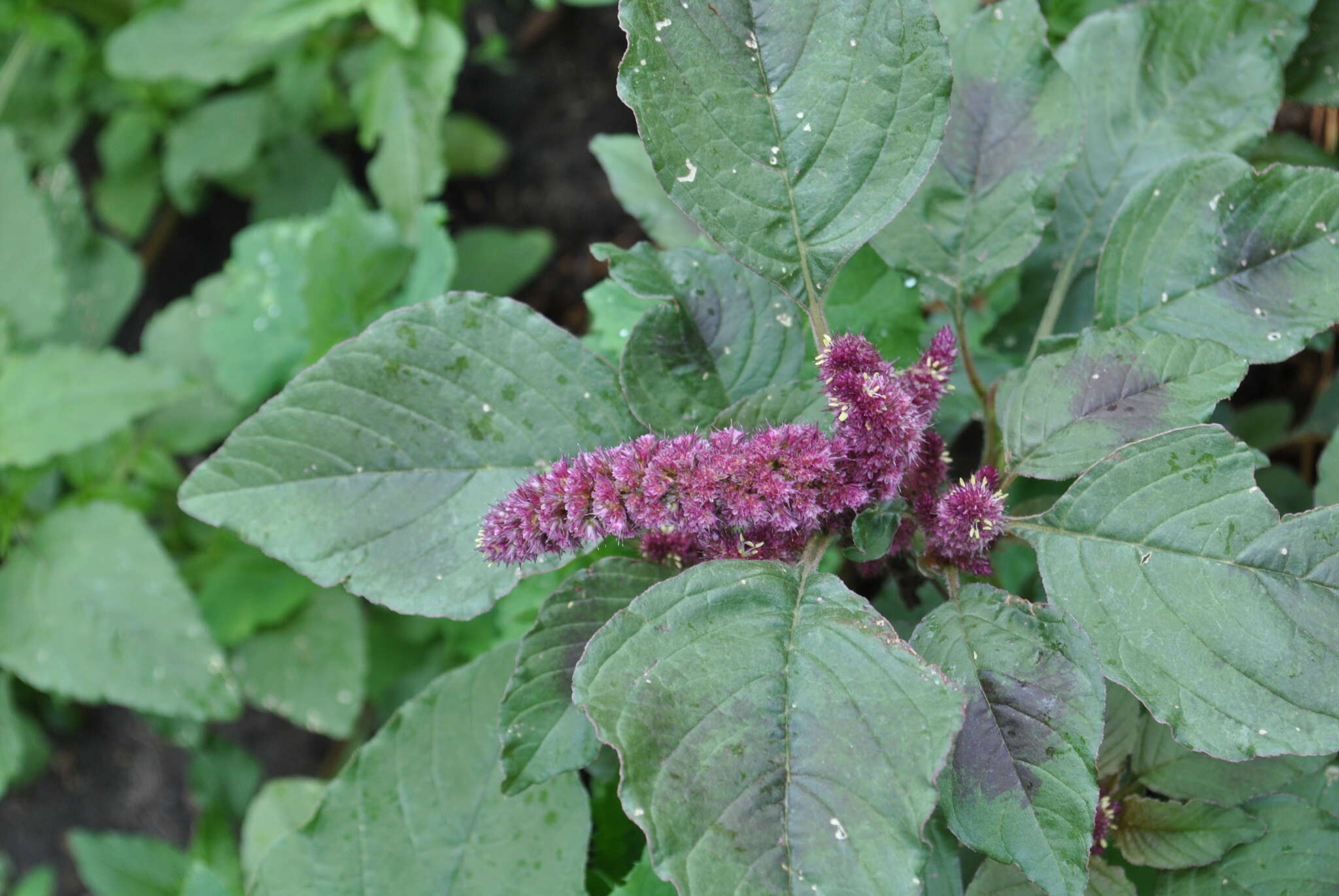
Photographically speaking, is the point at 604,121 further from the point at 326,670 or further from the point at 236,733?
the point at 236,733

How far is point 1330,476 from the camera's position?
104cm

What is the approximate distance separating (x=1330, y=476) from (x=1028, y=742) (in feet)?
1.80

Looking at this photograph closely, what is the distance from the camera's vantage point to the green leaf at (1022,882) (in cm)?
92

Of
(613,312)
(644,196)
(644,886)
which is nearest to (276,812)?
(644,886)

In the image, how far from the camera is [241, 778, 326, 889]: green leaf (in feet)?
5.48

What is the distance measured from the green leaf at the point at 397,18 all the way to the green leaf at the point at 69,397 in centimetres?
72

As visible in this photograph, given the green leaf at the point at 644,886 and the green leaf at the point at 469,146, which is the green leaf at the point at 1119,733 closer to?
the green leaf at the point at 644,886

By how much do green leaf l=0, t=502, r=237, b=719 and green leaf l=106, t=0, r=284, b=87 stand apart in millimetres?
971

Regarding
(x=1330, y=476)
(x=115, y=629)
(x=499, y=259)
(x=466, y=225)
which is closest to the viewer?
(x=1330, y=476)

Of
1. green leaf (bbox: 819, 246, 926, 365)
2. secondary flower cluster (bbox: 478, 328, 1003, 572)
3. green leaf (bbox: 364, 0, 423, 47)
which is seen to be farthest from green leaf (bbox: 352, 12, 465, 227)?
secondary flower cluster (bbox: 478, 328, 1003, 572)

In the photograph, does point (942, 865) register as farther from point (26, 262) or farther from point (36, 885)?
point (36, 885)

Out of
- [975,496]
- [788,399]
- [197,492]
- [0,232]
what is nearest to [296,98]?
[0,232]

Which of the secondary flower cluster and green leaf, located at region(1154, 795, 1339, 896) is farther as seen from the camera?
green leaf, located at region(1154, 795, 1339, 896)

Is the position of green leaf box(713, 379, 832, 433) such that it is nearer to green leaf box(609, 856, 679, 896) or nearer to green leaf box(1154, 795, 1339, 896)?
green leaf box(609, 856, 679, 896)
